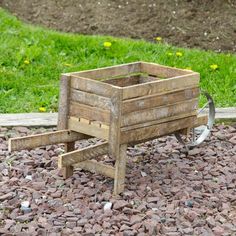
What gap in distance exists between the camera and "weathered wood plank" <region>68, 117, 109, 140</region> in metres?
4.39

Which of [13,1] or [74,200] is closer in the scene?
[74,200]

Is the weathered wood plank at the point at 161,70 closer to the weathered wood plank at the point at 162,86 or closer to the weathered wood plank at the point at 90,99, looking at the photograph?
the weathered wood plank at the point at 162,86

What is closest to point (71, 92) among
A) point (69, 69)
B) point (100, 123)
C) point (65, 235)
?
point (100, 123)

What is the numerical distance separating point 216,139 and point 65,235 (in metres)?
2.01

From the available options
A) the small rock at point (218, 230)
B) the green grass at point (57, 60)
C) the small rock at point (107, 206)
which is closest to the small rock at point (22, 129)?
the green grass at point (57, 60)

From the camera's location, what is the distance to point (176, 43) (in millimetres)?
8703

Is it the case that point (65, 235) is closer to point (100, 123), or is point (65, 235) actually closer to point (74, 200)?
point (74, 200)

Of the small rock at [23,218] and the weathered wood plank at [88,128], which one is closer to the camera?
the small rock at [23,218]

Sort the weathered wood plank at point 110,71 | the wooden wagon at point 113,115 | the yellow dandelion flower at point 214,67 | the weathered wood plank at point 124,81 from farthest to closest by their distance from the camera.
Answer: the yellow dandelion flower at point 214,67 → the weathered wood plank at point 124,81 → the weathered wood plank at point 110,71 → the wooden wagon at point 113,115

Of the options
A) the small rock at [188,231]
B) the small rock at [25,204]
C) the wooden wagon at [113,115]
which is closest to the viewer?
the small rock at [188,231]

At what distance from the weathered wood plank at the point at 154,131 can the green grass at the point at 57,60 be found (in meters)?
1.58

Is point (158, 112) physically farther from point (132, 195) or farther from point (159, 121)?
point (132, 195)

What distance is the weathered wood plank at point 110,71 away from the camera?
473cm

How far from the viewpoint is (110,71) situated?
487 centimetres
